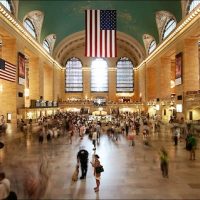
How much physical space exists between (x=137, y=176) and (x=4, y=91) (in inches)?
790

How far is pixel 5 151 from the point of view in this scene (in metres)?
12.7

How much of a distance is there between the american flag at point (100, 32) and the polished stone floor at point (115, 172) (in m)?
11.9

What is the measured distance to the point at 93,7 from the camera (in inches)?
1320

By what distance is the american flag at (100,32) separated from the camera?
23.6 metres

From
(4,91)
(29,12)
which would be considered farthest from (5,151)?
(29,12)

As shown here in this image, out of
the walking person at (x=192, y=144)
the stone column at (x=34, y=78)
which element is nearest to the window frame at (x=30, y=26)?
the stone column at (x=34, y=78)

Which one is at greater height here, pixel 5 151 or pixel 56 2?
pixel 56 2

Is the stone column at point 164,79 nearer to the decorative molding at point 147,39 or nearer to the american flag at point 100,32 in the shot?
the decorative molding at point 147,39

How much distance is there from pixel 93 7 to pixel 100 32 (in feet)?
36.2

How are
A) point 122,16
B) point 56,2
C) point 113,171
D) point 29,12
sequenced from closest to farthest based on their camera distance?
point 113,171, point 29,12, point 56,2, point 122,16

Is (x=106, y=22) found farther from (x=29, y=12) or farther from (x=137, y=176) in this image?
(x=137, y=176)

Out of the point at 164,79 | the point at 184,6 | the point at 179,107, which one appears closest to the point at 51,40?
the point at 164,79

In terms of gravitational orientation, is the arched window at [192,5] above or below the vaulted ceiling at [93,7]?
below

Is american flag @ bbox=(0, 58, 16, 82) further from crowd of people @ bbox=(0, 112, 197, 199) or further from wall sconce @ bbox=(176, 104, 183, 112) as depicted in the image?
wall sconce @ bbox=(176, 104, 183, 112)
